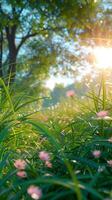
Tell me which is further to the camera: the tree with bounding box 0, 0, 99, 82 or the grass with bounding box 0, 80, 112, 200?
the tree with bounding box 0, 0, 99, 82

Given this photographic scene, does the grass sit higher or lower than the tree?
lower

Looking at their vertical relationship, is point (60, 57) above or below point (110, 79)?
below

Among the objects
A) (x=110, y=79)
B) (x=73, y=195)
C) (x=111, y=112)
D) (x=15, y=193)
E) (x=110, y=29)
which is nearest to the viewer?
(x=73, y=195)

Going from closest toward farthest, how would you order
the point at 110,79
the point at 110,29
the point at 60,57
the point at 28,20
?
the point at 110,79
the point at 28,20
the point at 110,29
the point at 60,57

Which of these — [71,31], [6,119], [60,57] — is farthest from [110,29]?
[6,119]

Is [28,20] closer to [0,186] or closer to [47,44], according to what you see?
[47,44]

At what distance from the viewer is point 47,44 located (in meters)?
23.2

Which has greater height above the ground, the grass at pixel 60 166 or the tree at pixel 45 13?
the tree at pixel 45 13

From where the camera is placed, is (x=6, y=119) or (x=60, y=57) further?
(x=60, y=57)

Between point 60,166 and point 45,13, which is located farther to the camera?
point 45,13

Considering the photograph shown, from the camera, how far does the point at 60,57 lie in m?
23.1

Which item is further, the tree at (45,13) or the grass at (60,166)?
the tree at (45,13)

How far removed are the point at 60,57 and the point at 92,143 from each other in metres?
20.6

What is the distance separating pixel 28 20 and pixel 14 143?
14.1 meters
